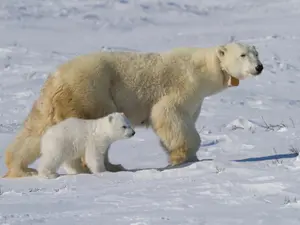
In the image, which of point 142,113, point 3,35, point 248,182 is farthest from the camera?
point 3,35

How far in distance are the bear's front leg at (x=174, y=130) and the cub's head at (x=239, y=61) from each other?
0.77 metres

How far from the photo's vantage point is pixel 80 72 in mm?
7164

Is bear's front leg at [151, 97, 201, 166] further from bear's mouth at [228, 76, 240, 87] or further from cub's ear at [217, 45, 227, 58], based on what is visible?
cub's ear at [217, 45, 227, 58]

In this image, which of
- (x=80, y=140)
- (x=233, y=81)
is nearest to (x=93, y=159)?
(x=80, y=140)

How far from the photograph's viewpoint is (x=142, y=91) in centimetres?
746

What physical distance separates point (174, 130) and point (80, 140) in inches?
43.9

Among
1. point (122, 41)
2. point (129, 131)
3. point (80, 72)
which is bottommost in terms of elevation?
point (122, 41)

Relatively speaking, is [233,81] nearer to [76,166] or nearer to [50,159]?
[76,166]

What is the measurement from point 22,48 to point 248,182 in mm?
15086

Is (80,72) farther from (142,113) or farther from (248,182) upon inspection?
(248,182)

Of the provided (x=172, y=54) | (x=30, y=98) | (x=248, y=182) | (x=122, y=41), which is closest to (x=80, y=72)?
(x=172, y=54)

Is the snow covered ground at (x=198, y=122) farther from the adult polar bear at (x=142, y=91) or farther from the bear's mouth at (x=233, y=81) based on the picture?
the bear's mouth at (x=233, y=81)

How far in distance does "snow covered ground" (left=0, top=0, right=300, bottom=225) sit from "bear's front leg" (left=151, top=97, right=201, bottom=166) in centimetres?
46

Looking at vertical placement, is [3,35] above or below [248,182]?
below
